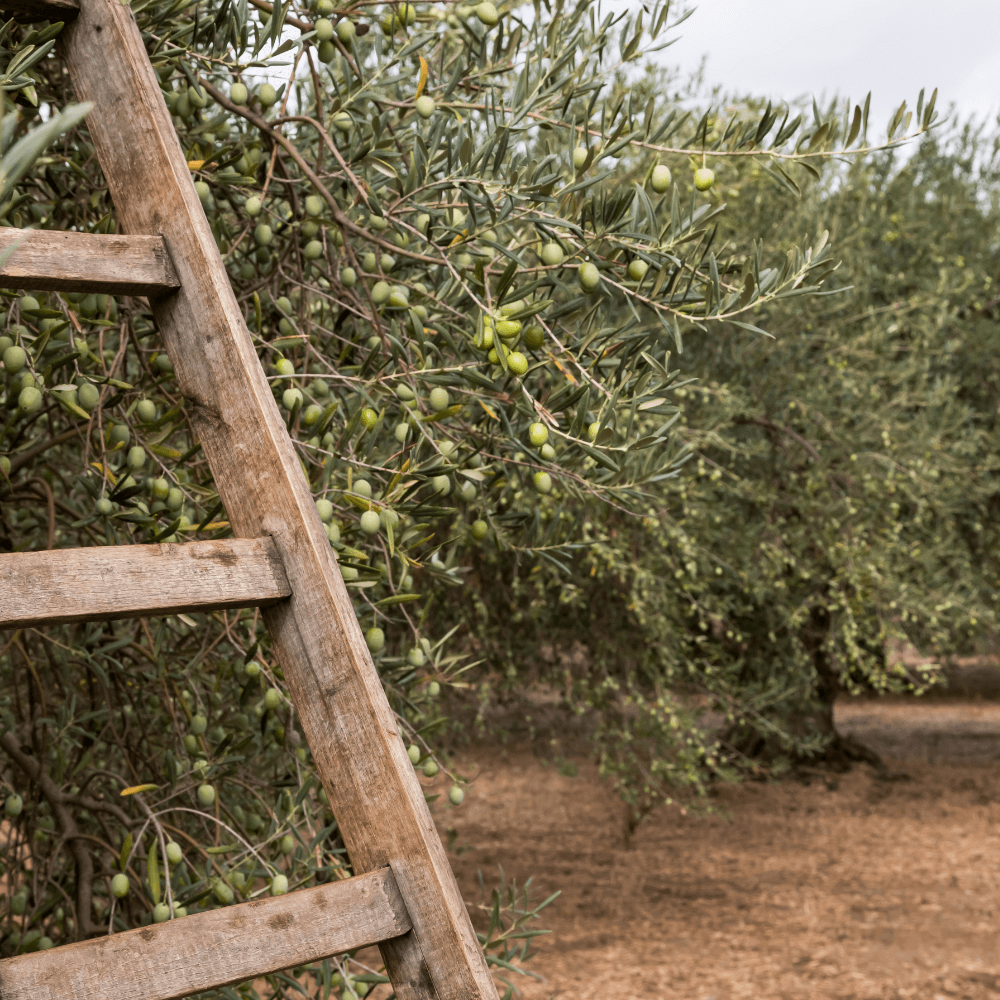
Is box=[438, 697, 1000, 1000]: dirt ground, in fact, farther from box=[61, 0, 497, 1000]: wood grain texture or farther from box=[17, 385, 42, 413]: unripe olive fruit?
box=[61, 0, 497, 1000]: wood grain texture

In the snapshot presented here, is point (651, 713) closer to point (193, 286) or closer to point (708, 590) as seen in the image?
point (708, 590)

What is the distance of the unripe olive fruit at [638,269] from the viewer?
5.68 ft

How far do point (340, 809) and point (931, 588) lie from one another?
257 inches

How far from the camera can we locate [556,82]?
6.44 ft

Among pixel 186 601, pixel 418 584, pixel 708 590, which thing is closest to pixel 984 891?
pixel 708 590

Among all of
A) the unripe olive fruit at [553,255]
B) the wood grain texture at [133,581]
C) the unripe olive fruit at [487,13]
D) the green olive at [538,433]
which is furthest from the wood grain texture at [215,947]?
the unripe olive fruit at [487,13]

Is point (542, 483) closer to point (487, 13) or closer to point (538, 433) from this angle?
point (538, 433)

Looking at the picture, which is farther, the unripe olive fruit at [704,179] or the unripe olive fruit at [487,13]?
the unripe olive fruit at [487,13]

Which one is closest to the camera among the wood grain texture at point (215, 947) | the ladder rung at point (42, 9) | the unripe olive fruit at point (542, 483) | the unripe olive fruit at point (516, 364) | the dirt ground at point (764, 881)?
the wood grain texture at point (215, 947)

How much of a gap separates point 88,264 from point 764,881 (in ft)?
24.0

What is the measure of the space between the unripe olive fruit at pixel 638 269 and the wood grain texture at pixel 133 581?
809mm

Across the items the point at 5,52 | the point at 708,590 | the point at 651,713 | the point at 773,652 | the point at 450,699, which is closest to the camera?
the point at 5,52

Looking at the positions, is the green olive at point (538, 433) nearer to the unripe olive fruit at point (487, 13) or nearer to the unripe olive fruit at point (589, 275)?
the unripe olive fruit at point (589, 275)

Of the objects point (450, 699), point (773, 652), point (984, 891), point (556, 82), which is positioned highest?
point (556, 82)
